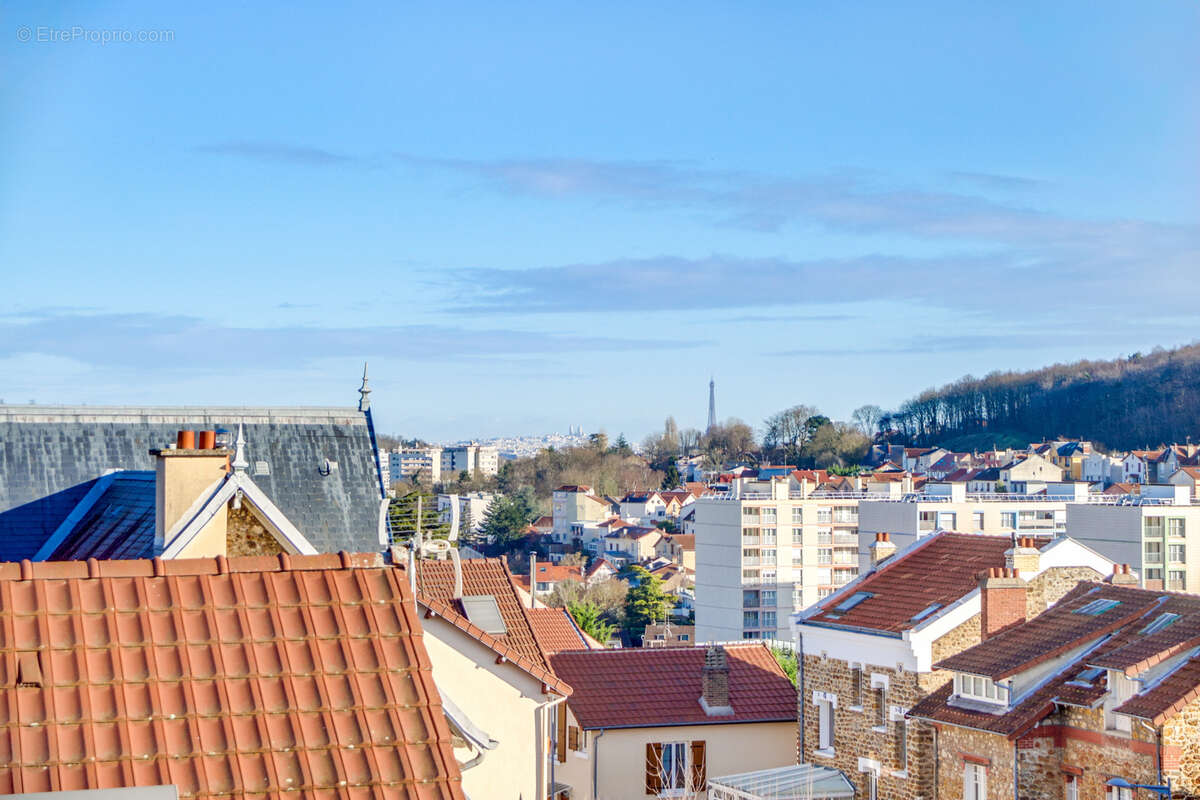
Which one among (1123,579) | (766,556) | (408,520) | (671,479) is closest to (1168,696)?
(1123,579)

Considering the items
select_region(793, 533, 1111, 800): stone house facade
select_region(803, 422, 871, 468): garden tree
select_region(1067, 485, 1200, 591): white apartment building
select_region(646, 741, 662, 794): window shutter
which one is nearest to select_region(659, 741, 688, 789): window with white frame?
select_region(646, 741, 662, 794): window shutter

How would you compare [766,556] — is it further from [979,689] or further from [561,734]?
[979,689]

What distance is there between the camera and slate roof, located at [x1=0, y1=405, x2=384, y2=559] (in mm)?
24797

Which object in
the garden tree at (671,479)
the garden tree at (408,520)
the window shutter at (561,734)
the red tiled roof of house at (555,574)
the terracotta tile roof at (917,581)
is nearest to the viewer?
the window shutter at (561,734)

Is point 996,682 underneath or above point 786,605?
above

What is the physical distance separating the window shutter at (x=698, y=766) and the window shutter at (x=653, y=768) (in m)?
0.74

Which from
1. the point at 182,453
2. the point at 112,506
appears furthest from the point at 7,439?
the point at 182,453

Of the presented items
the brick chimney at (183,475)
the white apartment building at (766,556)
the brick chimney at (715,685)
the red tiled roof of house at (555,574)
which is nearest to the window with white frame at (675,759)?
the brick chimney at (715,685)

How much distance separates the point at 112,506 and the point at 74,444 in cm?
419

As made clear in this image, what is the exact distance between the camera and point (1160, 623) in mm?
24453

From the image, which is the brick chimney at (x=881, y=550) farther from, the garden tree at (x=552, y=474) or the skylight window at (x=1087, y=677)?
the garden tree at (x=552, y=474)

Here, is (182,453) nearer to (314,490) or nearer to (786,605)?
(314,490)

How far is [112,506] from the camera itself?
72.9 feet

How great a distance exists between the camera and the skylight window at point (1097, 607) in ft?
88.4
